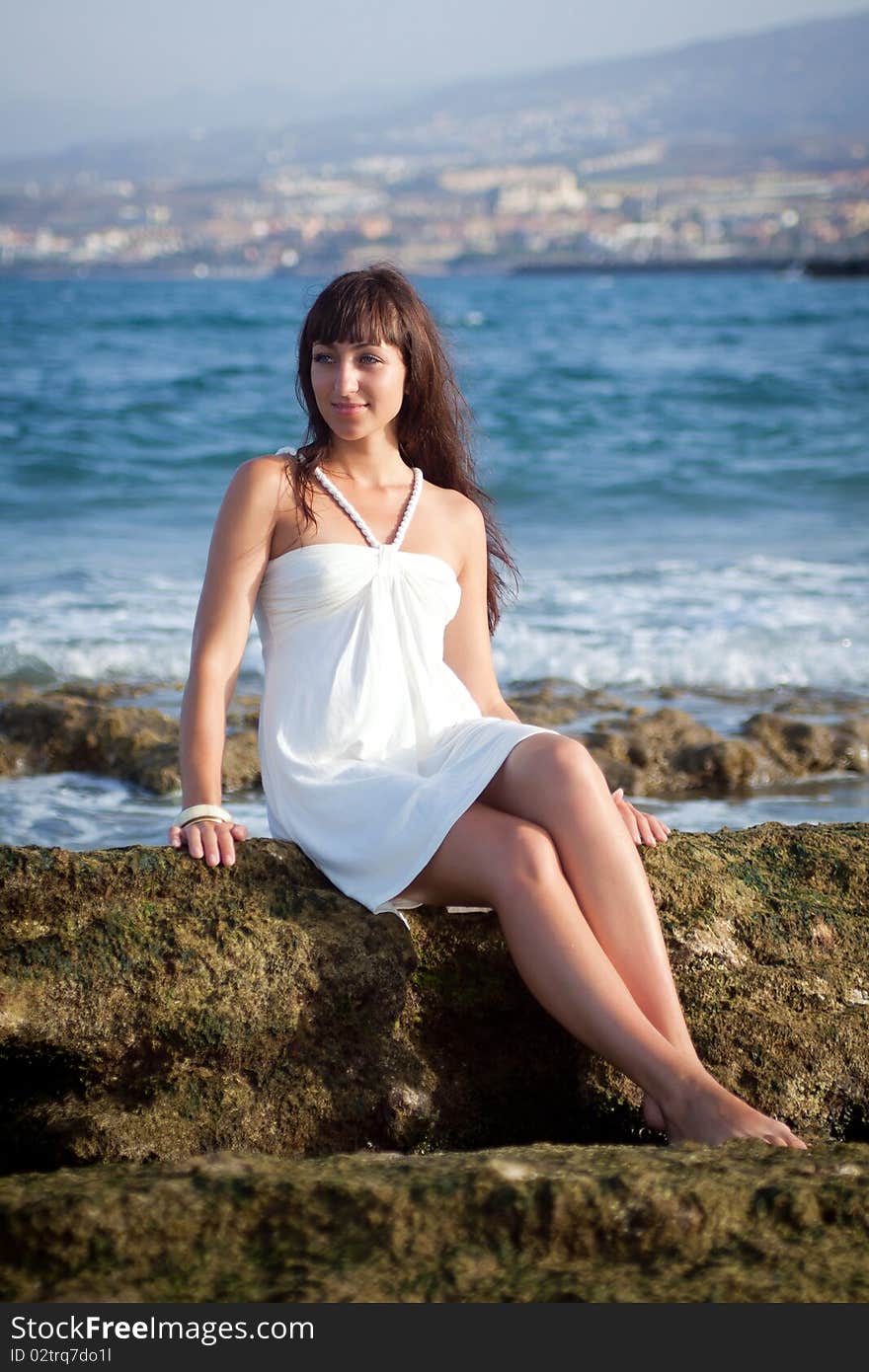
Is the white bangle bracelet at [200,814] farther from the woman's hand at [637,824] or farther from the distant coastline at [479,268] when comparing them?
the distant coastline at [479,268]

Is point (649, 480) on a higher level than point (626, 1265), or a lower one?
A: lower

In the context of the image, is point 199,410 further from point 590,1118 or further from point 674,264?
point 674,264

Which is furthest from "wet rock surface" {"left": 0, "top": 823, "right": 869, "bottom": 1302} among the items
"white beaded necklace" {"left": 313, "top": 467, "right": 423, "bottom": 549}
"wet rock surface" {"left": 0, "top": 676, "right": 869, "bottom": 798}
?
"wet rock surface" {"left": 0, "top": 676, "right": 869, "bottom": 798}

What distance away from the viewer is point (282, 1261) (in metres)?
1.84

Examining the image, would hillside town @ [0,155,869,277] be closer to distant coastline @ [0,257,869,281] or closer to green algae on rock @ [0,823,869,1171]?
distant coastline @ [0,257,869,281]

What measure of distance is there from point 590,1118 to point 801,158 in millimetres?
166716

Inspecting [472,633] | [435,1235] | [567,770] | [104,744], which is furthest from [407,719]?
[104,744]

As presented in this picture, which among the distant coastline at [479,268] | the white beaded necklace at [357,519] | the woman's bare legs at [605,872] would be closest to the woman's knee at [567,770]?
the woman's bare legs at [605,872]

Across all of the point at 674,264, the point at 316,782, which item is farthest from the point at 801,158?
the point at 316,782

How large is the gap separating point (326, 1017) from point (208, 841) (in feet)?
1.27

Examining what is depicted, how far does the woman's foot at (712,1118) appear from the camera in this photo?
2.41 m

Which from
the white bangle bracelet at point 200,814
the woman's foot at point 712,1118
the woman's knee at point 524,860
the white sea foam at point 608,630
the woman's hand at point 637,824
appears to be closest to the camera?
the woman's foot at point 712,1118

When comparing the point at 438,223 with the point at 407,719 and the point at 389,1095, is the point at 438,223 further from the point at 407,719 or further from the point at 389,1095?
the point at 389,1095

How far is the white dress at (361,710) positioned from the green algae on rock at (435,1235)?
0.96m
